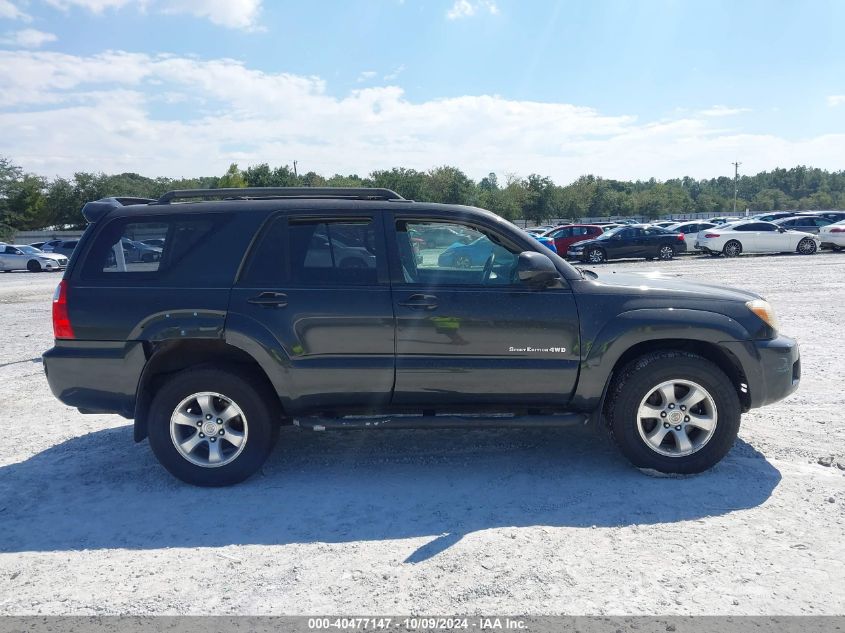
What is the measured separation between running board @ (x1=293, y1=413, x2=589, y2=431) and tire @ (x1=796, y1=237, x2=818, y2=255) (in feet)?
86.5

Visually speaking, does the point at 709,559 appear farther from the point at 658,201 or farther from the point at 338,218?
the point at 658,201

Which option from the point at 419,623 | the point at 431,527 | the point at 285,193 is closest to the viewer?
the point at 419,623

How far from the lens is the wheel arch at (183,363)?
14.4ft

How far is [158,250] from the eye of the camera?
14.6 ft

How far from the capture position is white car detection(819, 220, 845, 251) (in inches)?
1038

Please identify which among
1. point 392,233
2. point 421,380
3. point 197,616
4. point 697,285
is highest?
point 392,233

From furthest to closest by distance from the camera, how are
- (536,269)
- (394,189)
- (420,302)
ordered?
(394,189) → (420,302) → (536,269)

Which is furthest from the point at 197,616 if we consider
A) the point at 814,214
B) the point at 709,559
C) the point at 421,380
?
the point at 814,214

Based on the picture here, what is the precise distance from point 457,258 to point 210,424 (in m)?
2.04

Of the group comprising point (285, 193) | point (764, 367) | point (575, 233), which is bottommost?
point (764, 367)

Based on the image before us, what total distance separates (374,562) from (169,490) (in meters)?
1.76

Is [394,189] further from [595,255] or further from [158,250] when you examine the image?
[158,250]

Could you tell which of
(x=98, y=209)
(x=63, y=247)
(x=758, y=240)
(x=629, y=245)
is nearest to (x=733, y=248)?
(x=758, y=240)

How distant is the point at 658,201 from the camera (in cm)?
9688
